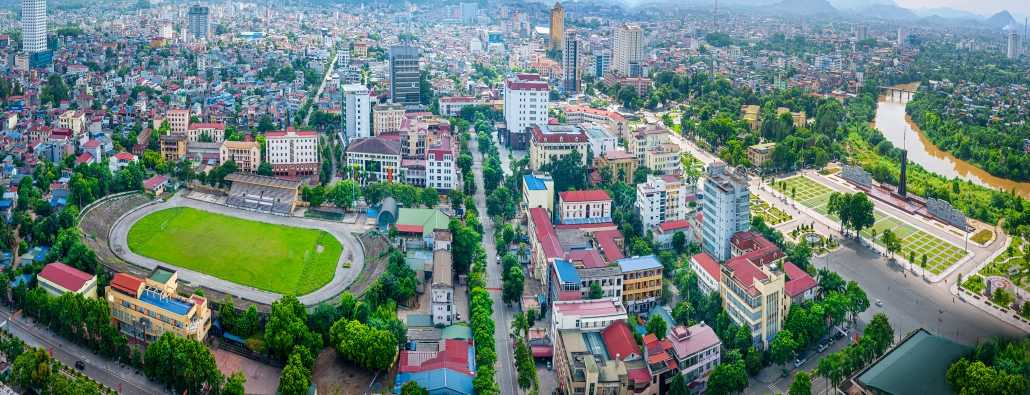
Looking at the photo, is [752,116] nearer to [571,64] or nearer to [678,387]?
[571,64]

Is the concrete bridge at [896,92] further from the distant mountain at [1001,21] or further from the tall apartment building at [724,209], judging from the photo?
the distant mountain at [1001,21]

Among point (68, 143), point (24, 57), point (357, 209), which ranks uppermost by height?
point (24, 57)

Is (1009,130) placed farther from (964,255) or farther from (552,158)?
(552,158)

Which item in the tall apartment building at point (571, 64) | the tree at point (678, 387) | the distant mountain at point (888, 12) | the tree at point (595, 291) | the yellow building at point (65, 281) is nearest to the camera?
the tree at point (678, 387)

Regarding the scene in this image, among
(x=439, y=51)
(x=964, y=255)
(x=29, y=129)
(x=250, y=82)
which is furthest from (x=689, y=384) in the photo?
(x=439, y=51)

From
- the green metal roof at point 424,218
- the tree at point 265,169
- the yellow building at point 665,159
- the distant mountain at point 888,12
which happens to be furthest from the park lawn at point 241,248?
the distant mountain at point 888,12

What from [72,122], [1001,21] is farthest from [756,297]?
[1001,21]
